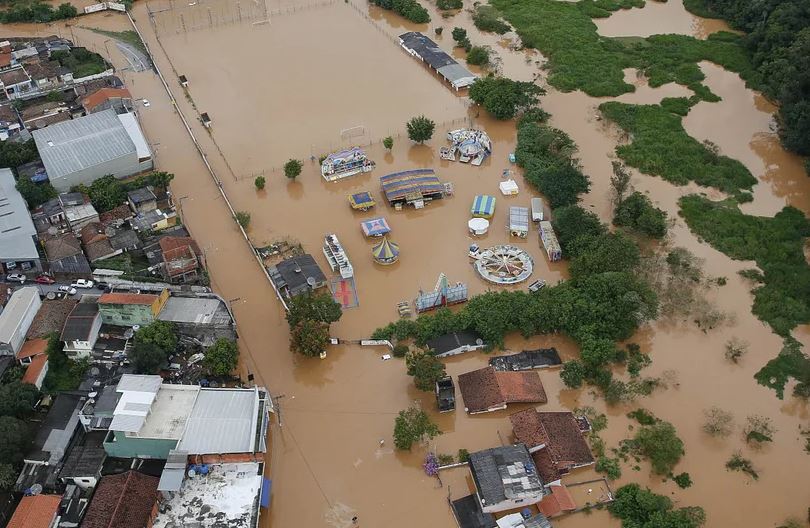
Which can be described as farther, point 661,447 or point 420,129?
point 420,129

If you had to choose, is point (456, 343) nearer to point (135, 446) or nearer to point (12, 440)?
point (135, 446)

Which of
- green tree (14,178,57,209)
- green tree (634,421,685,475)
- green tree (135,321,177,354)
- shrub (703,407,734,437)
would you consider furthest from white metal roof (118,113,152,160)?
shrub (703,407,734,437)

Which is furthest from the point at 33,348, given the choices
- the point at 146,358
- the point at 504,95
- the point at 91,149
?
the point at 504,95

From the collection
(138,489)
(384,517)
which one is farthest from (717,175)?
(138,489)

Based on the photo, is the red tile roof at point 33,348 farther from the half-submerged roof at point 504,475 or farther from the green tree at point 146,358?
the half-submerged roof at point 504,475

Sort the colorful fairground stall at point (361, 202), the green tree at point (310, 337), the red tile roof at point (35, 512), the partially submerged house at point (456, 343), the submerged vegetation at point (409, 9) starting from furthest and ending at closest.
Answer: the submerged vegetation at point (409, 9) → the colorful fairground stall at point (361, 202) → the partially submerged house at point (456, 343) → the green tree at point (310, 337) → the red tile roof at point (35, 512)

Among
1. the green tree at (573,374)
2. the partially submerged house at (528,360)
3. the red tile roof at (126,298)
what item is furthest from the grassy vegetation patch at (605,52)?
the red tile roof at (126,298)
